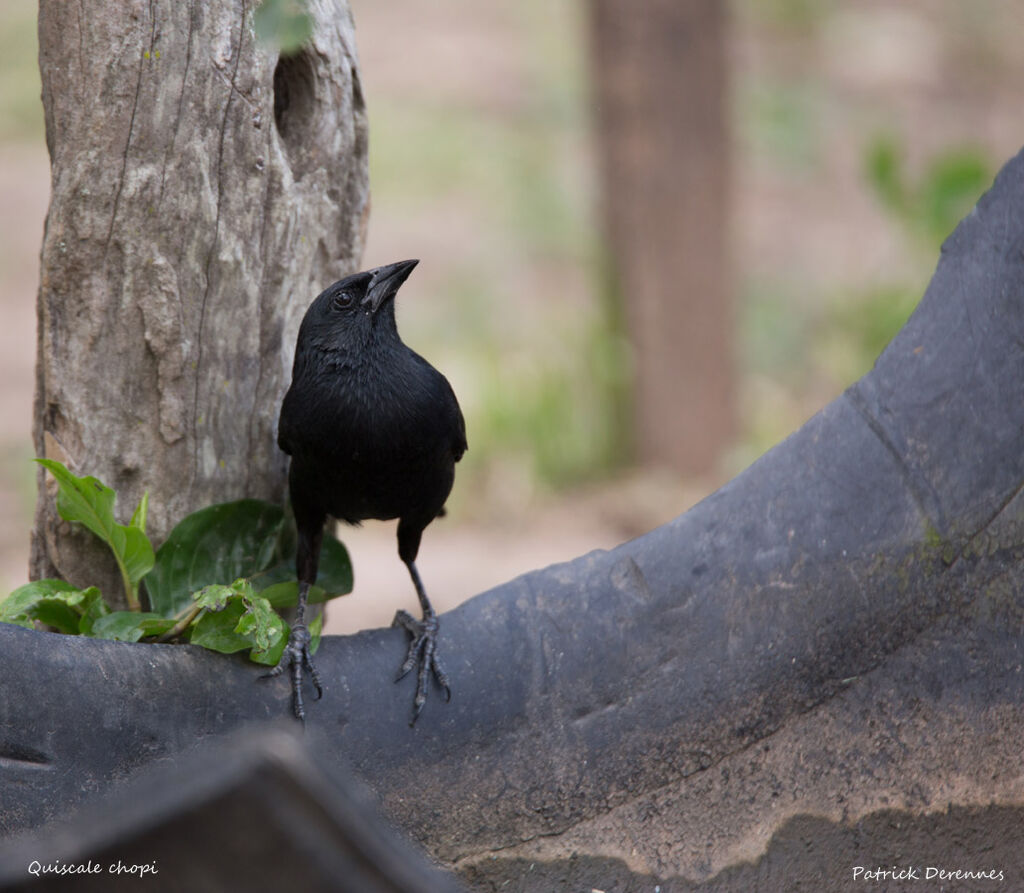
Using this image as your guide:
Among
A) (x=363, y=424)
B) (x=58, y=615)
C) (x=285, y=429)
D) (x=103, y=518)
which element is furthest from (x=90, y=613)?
(x=363, y=424)

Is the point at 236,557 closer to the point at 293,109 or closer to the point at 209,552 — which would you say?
the point at 209,552

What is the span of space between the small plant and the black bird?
0.41 ft

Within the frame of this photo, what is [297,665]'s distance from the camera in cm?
264

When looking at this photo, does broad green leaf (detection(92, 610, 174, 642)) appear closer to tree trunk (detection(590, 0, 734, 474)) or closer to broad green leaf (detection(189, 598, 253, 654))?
broad green leaf (detection(189, 598, 253, 654))

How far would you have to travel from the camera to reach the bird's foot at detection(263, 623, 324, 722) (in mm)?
2598

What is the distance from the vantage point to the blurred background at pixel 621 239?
21.5 feet

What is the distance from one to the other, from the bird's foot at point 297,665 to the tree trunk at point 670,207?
4.62 meters

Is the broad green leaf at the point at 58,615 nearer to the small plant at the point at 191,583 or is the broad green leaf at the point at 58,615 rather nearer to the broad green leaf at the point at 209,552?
the small plant at the point at 191,583

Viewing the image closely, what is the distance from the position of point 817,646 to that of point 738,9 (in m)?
13.9

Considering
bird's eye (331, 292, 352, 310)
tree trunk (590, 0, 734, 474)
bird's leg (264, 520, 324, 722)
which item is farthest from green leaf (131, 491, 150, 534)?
tree trunk (590, 0, 734, 474)

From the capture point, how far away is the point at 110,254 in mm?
2760

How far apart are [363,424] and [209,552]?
61cm

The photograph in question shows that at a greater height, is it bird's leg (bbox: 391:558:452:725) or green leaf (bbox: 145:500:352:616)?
green leaf (bbox: 145:500:352:616)

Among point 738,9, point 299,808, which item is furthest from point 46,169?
point 299,808
